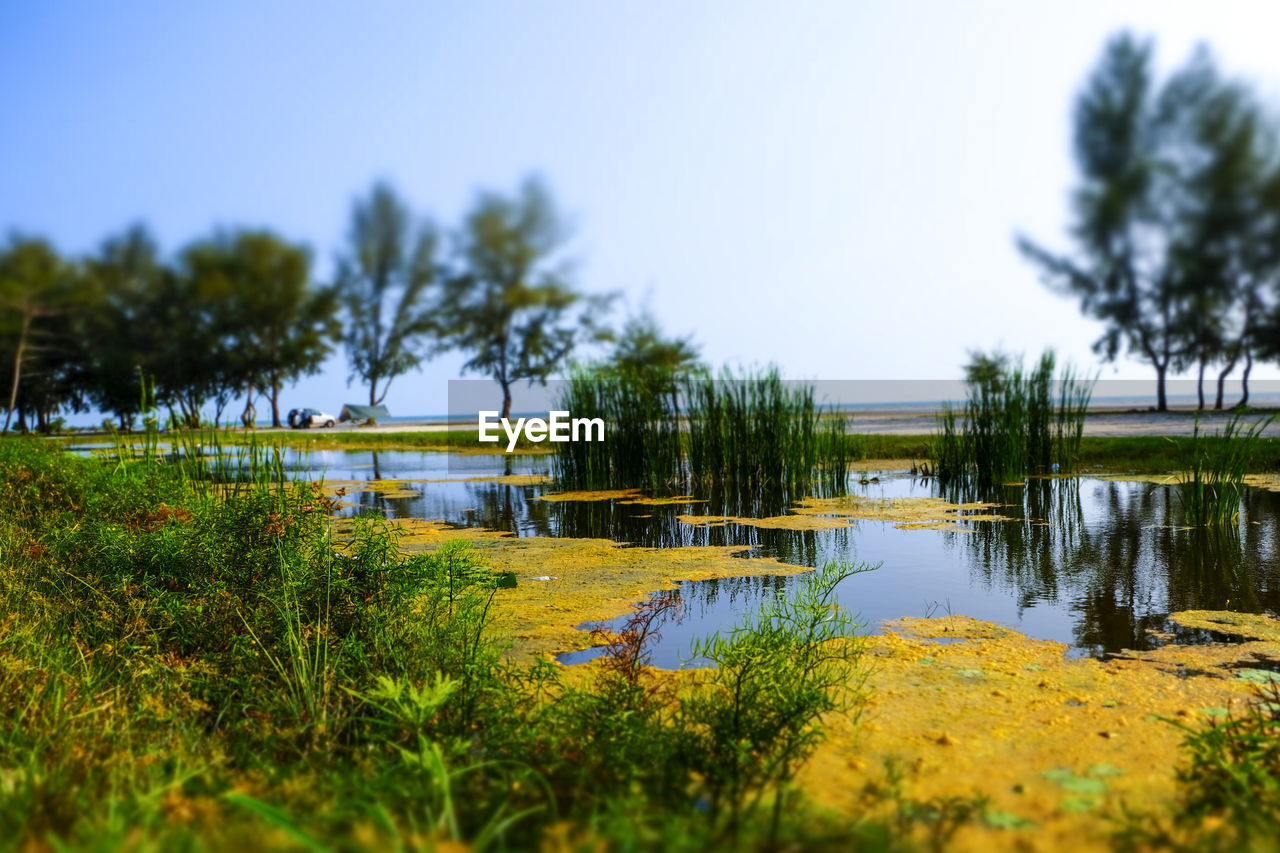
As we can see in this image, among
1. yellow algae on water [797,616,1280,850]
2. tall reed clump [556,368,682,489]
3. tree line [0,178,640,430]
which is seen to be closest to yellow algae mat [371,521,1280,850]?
yellow algae on water [797,616,1280,850]

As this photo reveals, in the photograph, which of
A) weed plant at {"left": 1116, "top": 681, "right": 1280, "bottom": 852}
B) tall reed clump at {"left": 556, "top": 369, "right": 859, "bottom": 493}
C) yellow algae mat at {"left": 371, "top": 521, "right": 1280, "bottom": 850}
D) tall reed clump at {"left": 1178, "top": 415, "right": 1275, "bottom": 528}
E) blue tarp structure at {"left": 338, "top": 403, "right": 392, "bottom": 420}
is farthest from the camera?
blue tarp structure at {"left": 338, "top": 403, "right": 392, "bottom": 420}

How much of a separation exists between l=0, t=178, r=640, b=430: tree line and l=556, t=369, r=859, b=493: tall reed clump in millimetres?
19586

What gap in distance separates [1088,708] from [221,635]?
114 inches

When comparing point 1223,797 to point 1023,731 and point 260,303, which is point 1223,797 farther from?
point 260,303

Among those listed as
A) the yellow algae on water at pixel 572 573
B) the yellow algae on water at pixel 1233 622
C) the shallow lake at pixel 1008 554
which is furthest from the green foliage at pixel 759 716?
the yellow algae on water at pixel 1233 622

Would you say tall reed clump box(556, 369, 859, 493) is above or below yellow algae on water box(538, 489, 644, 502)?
above

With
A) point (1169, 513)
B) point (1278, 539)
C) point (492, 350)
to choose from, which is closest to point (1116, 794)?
point (1278, 539)

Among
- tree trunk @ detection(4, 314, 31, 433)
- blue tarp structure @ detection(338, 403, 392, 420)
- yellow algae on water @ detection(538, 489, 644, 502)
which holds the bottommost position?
yellow algae on water @ detection(538, 489, 644, 502)

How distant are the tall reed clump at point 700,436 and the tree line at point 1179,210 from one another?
22.0 meters

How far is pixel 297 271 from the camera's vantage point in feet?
111

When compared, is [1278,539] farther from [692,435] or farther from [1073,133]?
[1073,133]

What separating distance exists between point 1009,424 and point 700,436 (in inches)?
127

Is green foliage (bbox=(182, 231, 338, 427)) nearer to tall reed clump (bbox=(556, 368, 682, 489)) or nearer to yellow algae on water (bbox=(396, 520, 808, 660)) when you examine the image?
tall reed clump (bbox=(556, 368, 682, 489))

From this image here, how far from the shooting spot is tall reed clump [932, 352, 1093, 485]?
A: 927cm
